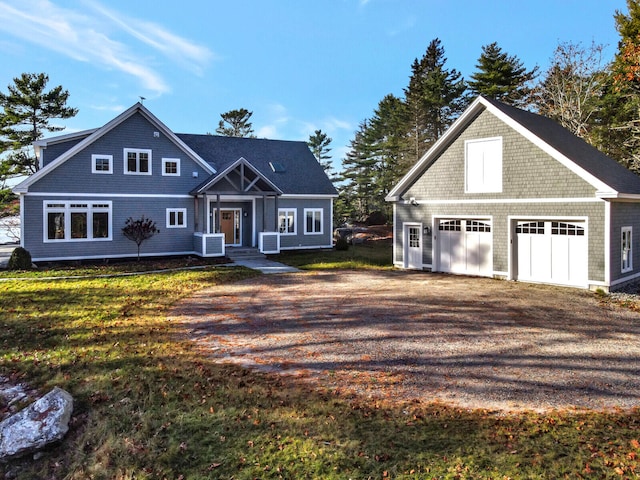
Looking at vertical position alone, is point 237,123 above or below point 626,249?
above

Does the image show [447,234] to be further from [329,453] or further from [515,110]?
[329,453]

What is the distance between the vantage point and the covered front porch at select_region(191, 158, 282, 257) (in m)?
21.2

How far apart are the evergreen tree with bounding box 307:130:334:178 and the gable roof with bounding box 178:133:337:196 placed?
21535 millimetres

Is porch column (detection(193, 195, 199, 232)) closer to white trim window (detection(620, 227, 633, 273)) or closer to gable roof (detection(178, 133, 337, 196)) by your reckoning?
gable roof (detection(178, 133, 337, 196))

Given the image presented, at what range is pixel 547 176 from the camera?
49.1 ft

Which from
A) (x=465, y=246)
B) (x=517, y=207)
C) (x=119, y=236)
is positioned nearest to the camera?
(x=517, y=207)

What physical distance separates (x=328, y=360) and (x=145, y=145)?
17535 millimetres

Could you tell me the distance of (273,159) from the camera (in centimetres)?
2692

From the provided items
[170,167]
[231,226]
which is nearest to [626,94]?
[231,226]

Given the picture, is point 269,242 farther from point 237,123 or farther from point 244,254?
point 237,123

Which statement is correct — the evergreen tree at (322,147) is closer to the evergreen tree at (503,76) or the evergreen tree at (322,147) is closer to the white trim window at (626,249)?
the evergreen tree at (503,76)

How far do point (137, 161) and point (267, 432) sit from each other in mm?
18810

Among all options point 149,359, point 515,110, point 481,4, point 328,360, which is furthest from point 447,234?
point 149,359

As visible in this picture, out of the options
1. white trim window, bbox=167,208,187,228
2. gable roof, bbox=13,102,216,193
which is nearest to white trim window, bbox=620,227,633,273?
gable roof, bbox=13,102,216,193
